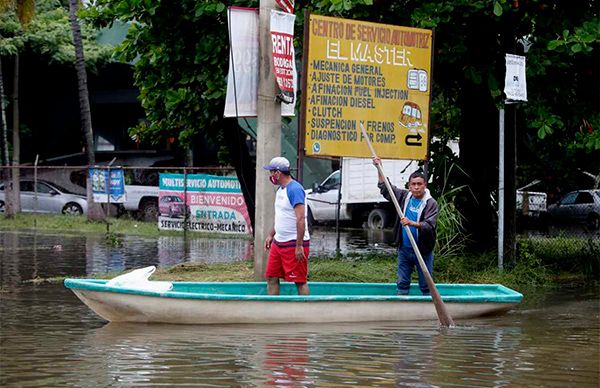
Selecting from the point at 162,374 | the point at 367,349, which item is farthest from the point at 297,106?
Answer: the point at 162,374

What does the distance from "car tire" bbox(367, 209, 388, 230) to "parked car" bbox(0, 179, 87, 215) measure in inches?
350

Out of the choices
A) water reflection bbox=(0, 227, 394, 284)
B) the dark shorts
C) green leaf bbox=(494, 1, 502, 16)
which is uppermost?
green leaf bbox=(494, 1, 502, 16)

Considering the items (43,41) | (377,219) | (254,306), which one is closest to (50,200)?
(43,41)

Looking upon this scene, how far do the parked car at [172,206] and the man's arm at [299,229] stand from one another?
15.3 m

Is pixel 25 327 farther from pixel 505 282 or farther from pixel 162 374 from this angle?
pixel 505 282

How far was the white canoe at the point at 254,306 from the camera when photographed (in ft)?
36.1

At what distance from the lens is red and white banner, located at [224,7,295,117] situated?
13.1 meters

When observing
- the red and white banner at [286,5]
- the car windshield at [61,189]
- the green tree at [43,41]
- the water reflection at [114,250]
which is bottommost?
the water reflection at [114,250]

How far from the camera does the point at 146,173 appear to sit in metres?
33.6

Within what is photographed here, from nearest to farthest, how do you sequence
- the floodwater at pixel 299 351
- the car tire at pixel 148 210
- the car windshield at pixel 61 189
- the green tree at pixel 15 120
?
the floodwater at pixel 299 351 → the green tree at pixel 15 120 → the car tire at pixel 148 210 → the car windshield at pixel 61 189

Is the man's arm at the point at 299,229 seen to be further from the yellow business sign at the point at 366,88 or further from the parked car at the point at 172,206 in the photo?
the parked car at the point at 172,206

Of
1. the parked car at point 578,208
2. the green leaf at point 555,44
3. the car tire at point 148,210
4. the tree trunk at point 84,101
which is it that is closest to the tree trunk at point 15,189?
the tree trunk at point 84,101

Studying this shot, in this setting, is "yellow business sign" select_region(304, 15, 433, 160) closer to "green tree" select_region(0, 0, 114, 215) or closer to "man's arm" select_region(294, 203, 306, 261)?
"man's arm" select_region(294, 203, 306, 261)

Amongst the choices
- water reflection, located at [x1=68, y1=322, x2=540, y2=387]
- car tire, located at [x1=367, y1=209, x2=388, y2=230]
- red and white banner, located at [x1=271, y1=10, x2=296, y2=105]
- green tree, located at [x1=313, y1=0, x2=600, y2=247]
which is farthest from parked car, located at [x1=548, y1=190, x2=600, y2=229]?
water reflection, located at [x1=68, y1=322, x2=540, y2=387]
